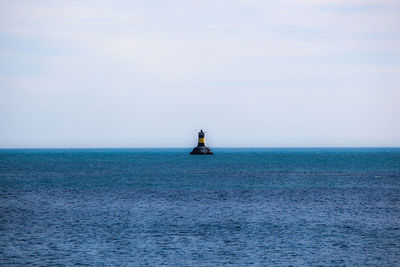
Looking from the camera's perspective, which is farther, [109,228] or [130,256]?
[109,228]

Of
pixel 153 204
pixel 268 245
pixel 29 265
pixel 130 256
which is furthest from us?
pixel 153 204

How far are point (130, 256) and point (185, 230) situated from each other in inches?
326

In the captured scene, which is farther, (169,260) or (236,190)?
(236,190)

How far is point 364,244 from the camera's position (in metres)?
33.3

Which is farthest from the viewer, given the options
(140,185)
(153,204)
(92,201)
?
(140,185)

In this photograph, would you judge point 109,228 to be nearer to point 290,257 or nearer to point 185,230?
point 185,230

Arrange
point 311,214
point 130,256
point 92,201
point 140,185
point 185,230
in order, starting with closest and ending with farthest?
point 130,256
point 185,230
point 311,214
point 92,201
point 140,185

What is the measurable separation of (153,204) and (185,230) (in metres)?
16.0

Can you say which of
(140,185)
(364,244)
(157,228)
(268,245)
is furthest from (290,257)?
(140,185)

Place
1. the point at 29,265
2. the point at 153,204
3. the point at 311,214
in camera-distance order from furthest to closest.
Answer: the point at 153,204 < the point at 311,214 < the point at 29,265

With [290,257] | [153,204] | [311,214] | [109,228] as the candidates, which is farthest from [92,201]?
[290,257]

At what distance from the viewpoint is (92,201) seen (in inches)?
2254

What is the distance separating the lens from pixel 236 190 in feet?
229

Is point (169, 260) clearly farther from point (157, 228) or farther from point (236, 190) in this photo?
point (236, 190)
